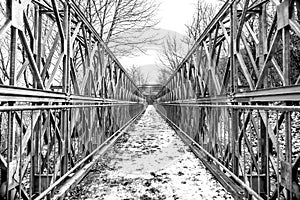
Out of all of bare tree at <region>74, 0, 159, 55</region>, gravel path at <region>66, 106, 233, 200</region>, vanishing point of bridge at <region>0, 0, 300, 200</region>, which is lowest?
gravel path at <region>66, 106, 233, 200</region>

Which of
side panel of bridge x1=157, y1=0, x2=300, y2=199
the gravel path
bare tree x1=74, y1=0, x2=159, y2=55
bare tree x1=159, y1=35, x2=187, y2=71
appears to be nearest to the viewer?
side panel of bridge x1=157, y1=0, x2=300, y2=199

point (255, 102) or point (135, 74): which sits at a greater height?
point (135, 74)

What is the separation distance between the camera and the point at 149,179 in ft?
11.5

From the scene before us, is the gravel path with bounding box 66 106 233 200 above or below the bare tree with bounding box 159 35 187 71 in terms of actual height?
below

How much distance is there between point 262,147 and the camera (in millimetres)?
2760

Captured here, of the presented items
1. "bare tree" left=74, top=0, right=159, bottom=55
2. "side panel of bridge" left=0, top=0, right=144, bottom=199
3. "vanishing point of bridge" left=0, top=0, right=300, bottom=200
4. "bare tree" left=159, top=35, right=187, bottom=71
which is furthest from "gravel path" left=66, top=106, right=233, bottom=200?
"bare tree" left=159, top=35, right=187, bottom=71

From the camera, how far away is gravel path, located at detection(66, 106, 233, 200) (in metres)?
2.93

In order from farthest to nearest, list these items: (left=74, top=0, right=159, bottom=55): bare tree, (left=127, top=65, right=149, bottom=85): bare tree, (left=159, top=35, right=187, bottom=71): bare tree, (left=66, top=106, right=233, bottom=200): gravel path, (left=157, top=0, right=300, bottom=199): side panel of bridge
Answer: (left=127, top=65, right=149, bottom=85): bare tree → (left=159, top=35, right=187, bottom=71): bare tree → (left=74, top=0, right=159, bottom=55): bare tree → (left=66, top=106, right=233, bottom=200): gravel path → (left=157, top=0, right=300, bottom=199): side panel of bridge

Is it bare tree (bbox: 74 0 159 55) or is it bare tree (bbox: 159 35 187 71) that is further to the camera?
bare tree (bbox: 159 35 187 71)

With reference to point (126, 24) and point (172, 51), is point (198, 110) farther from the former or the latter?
point (172, 51)

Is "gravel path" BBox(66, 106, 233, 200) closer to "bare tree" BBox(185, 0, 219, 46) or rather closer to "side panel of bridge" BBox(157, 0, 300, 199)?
"side panel of bridge" BBox(157, 0, 300, 199)

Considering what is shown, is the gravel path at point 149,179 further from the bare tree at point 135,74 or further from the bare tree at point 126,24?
the bare tree at point 135,74

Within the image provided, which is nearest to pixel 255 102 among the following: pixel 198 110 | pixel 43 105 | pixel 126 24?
pixel 43 105

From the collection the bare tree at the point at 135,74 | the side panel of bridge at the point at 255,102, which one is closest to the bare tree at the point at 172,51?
the bare tree at the point at 135,74
